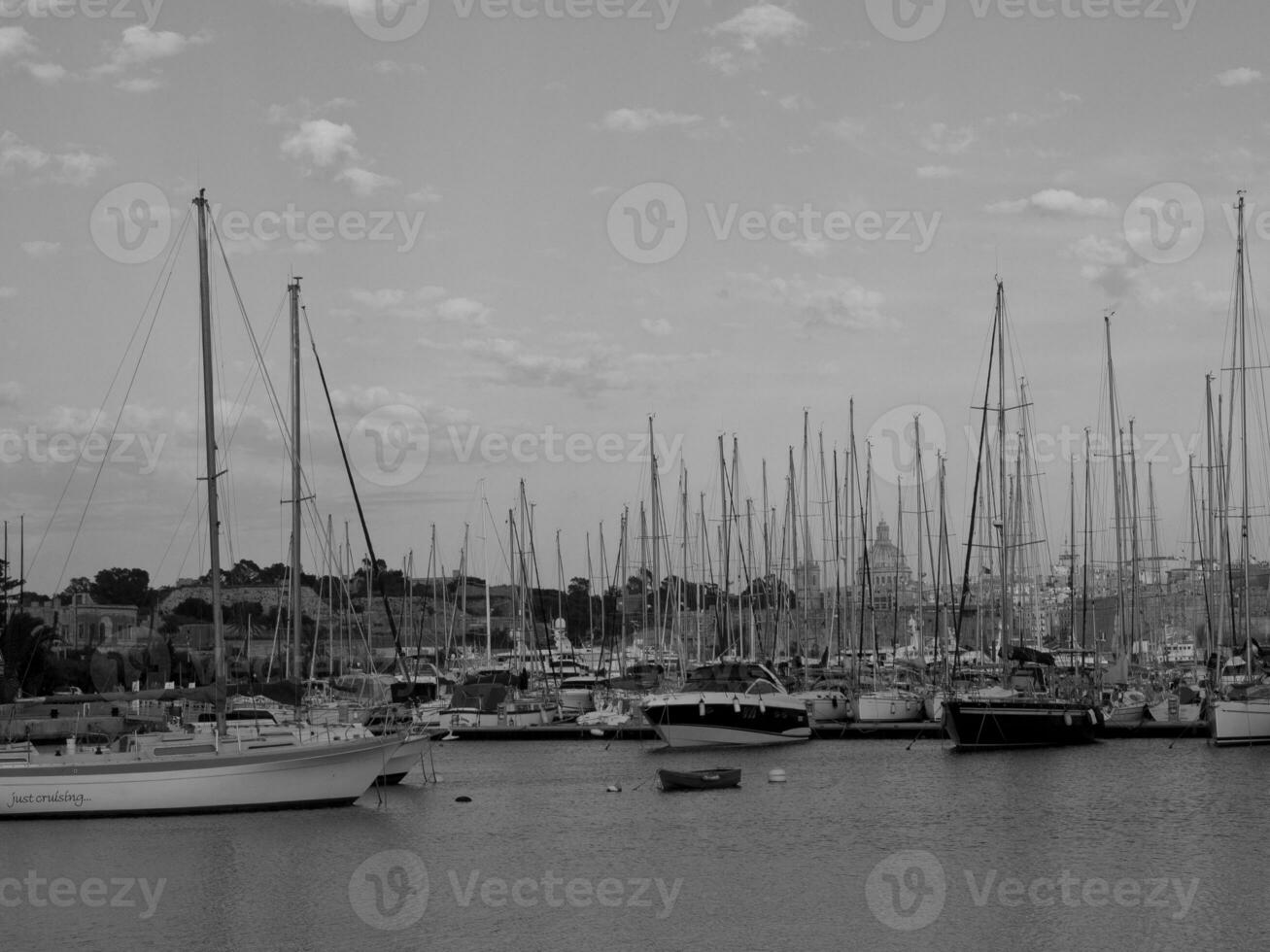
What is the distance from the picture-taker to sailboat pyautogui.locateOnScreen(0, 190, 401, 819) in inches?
1430

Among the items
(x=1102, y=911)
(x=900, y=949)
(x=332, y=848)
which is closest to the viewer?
(x=900, y=949)

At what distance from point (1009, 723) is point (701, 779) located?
14993 millimetres

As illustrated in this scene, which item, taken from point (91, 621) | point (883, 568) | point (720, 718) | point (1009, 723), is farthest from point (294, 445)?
point (91, 621)

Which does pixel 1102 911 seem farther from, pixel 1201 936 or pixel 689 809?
pixel 689 809

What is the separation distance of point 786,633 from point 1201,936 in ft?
189

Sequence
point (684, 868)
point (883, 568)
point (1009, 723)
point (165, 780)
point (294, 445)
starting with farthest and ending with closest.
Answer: point (883, 568) < point (1009, 723) < point (294, 445) < point (165, 780) < point (684, 868)

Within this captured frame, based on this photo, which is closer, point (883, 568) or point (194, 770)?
point (194, 770)

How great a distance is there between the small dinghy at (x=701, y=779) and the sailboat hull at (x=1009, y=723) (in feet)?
40.9

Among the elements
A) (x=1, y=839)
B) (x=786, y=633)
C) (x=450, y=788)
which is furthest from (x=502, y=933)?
(x=786, y=633)

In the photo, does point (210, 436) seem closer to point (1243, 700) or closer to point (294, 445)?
point (294, 445)

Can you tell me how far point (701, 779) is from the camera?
151ft

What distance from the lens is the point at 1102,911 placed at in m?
27.3

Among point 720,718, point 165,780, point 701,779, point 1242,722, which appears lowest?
point 701,779

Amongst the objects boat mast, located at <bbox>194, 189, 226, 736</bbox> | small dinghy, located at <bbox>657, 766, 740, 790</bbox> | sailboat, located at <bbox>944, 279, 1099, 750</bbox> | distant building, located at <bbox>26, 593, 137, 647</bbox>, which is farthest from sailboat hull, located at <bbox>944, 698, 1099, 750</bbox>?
distant building, located at <bbox>26, 593, 137, 647</bbox>
